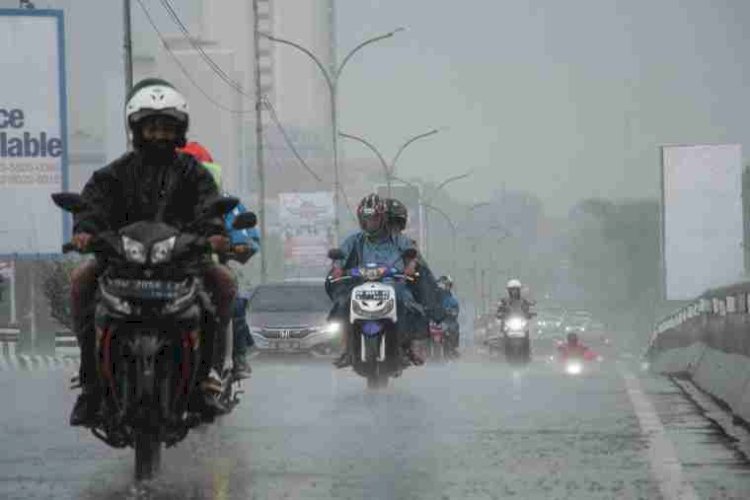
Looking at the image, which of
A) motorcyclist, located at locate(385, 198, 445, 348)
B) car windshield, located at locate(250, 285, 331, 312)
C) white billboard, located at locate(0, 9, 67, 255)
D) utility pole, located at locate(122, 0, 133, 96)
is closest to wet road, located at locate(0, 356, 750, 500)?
motorcyclist, located at locate(385, 198, 445, 348)

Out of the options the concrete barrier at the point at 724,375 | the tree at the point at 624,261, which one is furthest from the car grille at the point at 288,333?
the tree at the point at 624,261

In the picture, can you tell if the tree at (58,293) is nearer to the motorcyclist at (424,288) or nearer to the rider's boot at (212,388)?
the motorcyclist at (424,288)

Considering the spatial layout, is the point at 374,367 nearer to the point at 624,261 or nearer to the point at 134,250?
the point at 134,250

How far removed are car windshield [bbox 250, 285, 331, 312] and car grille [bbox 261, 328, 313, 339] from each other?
1.30 m

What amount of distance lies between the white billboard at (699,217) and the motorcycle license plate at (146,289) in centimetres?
6284

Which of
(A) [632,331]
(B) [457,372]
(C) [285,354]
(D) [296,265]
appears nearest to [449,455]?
(B) [457,372]

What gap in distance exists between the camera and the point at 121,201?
34.7 ft

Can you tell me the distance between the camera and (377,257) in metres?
19.5

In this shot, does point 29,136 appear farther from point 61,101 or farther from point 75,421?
point 75,421

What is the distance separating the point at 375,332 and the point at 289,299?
566 inches

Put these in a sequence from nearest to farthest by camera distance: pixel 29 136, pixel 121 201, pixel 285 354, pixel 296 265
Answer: pixel 121 201, pixel 285 354, pixel 29 136, pixel 296 265

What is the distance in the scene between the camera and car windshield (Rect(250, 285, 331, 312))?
32.2 metres

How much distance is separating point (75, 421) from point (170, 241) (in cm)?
114

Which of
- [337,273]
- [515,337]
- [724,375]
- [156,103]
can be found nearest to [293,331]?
[515,337]
